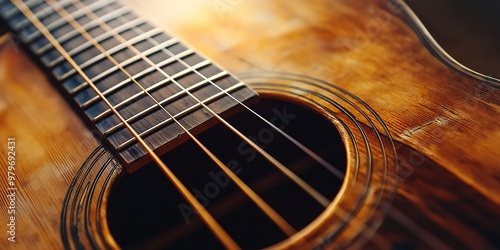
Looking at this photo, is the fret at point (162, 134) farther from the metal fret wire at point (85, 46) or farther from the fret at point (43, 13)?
the fret at point (43, 13)

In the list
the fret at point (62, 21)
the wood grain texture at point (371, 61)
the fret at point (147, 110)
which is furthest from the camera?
the fret at point (62, 21)

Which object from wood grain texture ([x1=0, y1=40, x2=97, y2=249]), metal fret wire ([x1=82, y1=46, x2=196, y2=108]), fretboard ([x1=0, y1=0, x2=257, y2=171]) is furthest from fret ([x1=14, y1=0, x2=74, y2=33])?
metal fret wire ([x1=82, y1=46, x2=196, y2=108])

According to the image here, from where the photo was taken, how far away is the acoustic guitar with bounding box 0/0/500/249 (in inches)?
24.3

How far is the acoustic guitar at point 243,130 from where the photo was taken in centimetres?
62

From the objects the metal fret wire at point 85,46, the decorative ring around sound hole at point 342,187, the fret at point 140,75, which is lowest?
the decorative ring around sound hole at point 342,187

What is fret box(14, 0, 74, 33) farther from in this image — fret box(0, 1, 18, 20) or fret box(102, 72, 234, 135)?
fret box(102, 72, 234, 135)

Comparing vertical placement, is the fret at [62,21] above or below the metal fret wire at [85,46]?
above

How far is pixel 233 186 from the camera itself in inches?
37.7

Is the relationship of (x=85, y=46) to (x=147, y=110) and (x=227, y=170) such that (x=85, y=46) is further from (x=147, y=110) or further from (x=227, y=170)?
(x=227, y=170)

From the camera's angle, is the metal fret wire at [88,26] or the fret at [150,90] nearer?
the fret at [150,90]

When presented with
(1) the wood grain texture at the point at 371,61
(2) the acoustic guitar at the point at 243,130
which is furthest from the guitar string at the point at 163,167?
(1) the wood grain texture at the point at 371,61

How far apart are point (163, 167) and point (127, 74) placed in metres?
0.32

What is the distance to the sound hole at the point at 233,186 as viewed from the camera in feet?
2.70

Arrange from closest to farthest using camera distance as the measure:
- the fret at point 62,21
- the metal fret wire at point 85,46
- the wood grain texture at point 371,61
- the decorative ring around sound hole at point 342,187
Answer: the decorative ring around sound hole at point 342,187
the wood grain texture at point 371,61
the metal fret wire at point 85,46
the fret at point 62,21
